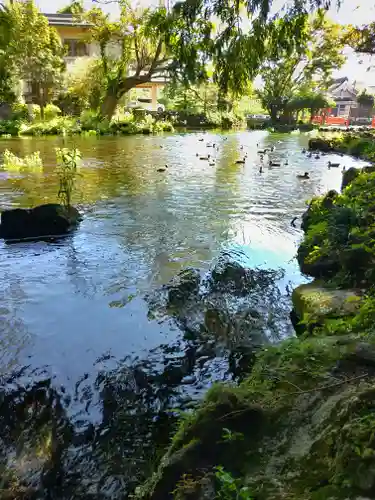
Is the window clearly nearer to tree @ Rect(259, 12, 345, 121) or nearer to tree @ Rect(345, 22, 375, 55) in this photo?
tree @ Rect(259, 12, 345, 121)

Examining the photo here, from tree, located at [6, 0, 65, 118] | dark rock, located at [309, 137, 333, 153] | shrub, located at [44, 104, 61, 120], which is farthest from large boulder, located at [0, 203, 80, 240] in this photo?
shrub, located at [44, 104, 61, 120]

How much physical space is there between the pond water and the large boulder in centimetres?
49

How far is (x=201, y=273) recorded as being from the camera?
7.79 meters

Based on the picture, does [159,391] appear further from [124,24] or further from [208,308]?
[124,24]

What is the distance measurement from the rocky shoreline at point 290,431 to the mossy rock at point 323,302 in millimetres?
514

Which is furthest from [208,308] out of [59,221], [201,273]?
[59,221]

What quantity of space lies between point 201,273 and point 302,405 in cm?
488

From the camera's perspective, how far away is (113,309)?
254 inches

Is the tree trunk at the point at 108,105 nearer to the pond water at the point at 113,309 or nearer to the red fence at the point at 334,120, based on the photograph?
the pond water at the point at 113,309

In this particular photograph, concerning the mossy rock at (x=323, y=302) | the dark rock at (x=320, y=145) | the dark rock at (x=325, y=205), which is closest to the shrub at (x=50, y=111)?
the dark rock at (x=320, y=145)

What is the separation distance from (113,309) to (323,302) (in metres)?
3.06

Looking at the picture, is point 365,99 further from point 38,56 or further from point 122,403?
point 122,403

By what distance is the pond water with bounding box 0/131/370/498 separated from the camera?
3.85m

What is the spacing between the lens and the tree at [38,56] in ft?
113
